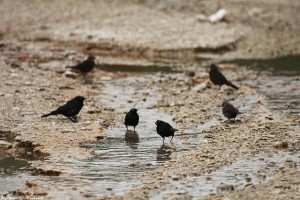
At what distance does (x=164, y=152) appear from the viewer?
1118 cm

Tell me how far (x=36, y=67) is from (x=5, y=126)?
6.26 metres

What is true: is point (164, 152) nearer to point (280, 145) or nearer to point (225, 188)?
point (280, 145)

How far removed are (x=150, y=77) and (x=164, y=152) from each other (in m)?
7.28

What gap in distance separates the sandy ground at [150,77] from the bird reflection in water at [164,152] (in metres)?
0.24

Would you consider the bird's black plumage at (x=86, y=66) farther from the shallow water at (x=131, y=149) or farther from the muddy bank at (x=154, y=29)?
the muddy bank at (x=154, y=29)

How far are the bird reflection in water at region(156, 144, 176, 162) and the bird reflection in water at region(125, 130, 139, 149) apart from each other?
1.46ft

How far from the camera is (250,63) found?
21062 mm

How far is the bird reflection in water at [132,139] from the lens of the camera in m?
11.7

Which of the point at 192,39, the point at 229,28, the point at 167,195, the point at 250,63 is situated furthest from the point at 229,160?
the point at 229,28

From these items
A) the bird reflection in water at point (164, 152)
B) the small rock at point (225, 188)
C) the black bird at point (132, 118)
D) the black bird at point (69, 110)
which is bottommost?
the small rock at point (225, 188)

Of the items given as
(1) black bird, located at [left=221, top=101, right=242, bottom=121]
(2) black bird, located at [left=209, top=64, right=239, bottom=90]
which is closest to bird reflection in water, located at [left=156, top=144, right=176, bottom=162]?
(1) black bird, located at [left=221, top=101, right=242, bottom=121]

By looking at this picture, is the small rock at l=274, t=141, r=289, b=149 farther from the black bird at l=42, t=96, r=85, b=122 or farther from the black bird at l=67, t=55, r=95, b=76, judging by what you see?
the black bird at l=67, t=55, r=95, b=76

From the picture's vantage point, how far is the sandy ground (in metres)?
10.8

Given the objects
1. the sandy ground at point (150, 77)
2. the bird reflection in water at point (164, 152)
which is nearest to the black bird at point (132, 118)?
the sandy ground at point (150, 77)
